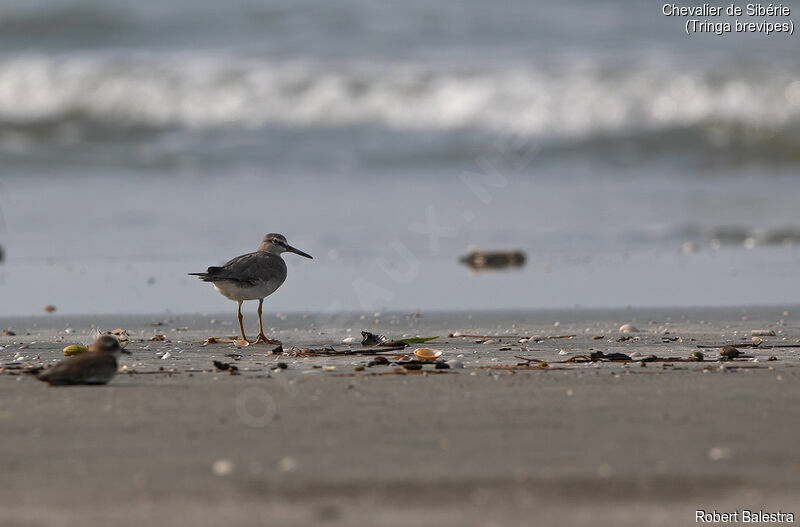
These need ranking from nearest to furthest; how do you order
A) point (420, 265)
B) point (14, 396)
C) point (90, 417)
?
point (90, 417) → point (14, 396) → point (420, 265)

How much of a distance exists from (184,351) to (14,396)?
138 cm

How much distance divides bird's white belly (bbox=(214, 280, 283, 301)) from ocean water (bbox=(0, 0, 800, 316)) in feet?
3.13

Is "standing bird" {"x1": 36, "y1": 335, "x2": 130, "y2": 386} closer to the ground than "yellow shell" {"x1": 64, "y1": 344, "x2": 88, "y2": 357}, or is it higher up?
closer to the ground

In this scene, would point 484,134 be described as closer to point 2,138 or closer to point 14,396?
point 2,138

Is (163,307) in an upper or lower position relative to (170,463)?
upper

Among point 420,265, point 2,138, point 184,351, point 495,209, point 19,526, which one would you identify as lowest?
point 19,526

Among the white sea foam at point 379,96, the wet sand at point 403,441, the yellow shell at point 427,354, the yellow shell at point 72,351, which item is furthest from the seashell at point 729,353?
the white sea foam at point 379,96

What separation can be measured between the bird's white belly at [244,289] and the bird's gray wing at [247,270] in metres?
0.03

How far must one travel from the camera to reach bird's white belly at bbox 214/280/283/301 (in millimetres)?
6199

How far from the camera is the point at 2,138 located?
19234 millimetres

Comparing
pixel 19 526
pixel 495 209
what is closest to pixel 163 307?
pixel 19 526

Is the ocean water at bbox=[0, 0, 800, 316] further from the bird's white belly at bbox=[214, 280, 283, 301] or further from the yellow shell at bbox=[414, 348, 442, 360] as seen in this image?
the yellow shell at bbox=[414, 348, 442, 360]

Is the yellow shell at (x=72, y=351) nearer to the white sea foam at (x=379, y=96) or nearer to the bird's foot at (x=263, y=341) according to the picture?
the bird's foot at (x=263, y=341)

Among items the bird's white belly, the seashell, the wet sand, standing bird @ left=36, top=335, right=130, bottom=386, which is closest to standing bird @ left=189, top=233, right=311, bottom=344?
the bird's white belly
